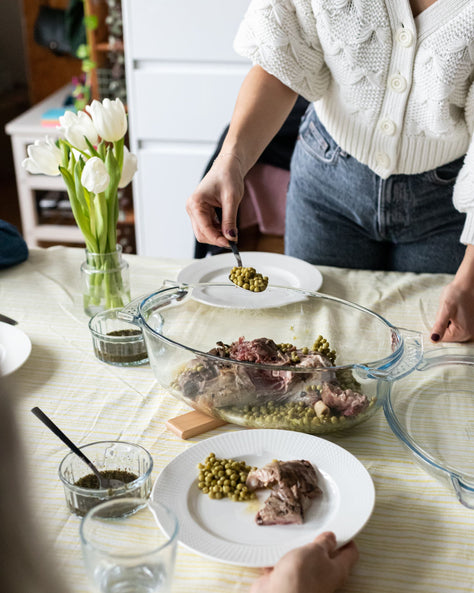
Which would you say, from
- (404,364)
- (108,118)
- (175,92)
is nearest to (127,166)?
(108,118)

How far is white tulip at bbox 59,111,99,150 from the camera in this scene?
1.12 m

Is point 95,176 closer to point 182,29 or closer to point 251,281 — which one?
point 251,281

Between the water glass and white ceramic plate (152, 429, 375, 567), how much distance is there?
3 cm

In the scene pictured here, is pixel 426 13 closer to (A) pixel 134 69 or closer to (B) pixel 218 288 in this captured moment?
(B) pixel 218 288

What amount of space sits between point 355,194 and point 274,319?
1.27ft

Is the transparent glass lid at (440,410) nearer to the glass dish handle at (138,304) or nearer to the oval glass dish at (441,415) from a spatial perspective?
the oval glass dish at (441,415)

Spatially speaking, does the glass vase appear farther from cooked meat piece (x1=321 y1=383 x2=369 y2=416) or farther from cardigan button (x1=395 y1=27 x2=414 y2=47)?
cardigan button (x1=395 y1=27 x2=414 y2=47)

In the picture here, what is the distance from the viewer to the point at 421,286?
1.39 metres

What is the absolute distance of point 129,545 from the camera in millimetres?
725

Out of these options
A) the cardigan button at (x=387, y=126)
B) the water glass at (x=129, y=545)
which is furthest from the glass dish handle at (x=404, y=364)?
the cardigan button at (x=387, y=126)

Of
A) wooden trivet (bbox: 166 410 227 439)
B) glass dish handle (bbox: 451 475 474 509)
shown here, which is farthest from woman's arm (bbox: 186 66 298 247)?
glass dish handle (bbox: 451 475 474 509)

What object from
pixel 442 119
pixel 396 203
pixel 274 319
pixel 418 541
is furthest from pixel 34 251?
pixel 418 541

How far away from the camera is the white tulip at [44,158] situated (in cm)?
114

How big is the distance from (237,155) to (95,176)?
0.30m
